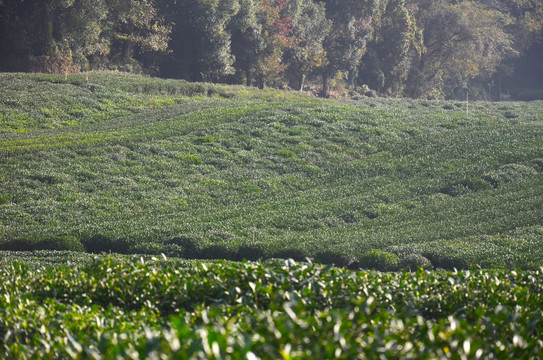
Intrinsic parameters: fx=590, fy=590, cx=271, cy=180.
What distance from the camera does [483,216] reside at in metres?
23.2

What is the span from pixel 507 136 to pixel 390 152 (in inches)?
352

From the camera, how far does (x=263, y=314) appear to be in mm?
6203

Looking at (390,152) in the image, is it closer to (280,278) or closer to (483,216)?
(483,216)

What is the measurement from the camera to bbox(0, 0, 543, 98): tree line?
4772 centimetres

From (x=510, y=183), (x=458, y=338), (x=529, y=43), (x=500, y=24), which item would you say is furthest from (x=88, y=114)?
(x=529, y=43)

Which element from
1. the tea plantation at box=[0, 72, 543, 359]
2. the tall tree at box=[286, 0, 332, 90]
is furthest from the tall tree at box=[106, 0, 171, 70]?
the tall tree at box=[286, 0, 332, 90]

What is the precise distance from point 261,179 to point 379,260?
1163 centimetres

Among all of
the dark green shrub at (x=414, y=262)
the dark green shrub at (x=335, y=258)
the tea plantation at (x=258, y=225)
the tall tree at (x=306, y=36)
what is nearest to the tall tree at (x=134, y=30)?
the tea plantation at (x=258, y=225)

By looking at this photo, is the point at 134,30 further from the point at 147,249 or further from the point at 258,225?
the point at 147,249

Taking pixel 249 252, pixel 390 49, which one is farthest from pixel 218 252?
pixel 390 49

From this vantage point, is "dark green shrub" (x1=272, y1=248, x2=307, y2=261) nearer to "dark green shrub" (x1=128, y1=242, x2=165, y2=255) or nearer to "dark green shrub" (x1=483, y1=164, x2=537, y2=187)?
"dark green shrub" (x1=128, y1=242, x2=165, y2=255)

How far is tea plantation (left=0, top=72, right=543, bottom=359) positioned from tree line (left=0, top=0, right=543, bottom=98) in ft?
14.4

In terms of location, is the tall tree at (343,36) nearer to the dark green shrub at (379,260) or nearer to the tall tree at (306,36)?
the tall tree at (306,36)

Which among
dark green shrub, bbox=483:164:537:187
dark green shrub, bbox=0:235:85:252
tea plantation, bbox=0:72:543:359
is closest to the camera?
tea plantation, bbox=0:72:543:359
